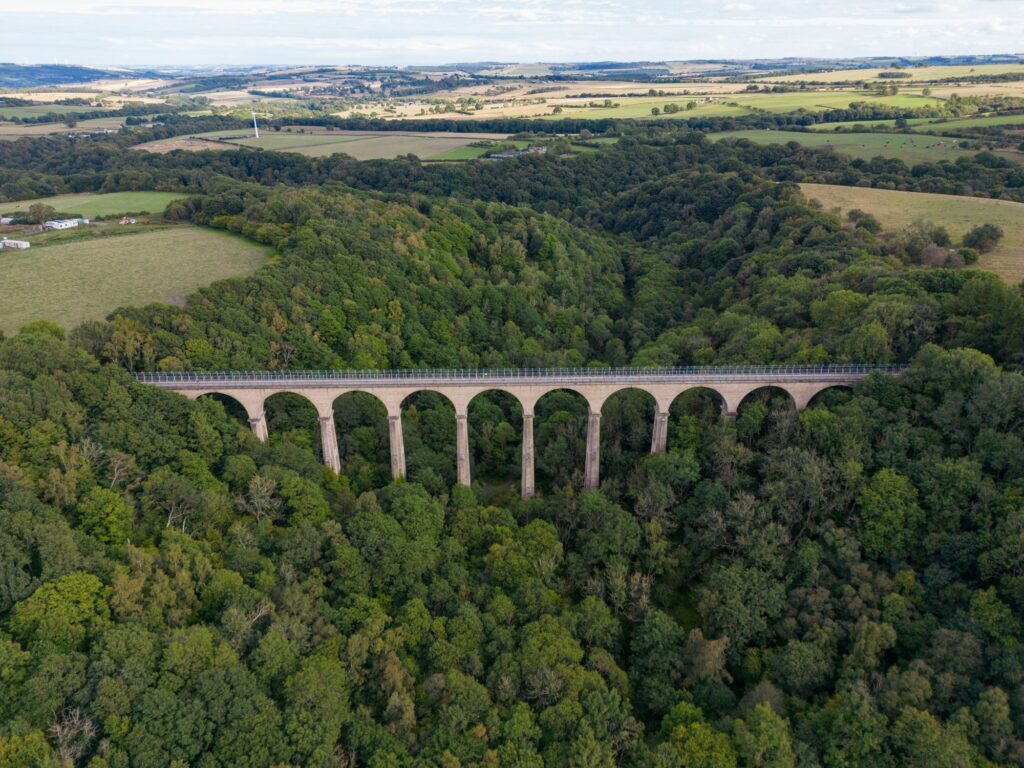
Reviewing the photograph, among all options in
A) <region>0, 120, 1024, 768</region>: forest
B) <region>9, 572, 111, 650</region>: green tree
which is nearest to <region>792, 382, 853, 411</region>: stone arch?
<region>0, 120, 1024, 768</region>: forest

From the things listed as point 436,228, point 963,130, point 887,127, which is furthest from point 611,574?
point 887,127

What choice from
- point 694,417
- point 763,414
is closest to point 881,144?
point 763,414

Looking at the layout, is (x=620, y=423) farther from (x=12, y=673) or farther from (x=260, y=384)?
(x=12, y=673)

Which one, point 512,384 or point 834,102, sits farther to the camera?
point 834,102

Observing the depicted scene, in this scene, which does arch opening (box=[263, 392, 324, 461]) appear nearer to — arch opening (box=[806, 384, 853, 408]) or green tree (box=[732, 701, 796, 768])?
green tree (box=[732, 701, 796, 768])

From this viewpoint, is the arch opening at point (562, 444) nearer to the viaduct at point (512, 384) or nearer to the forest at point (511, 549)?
the forest at point (511, 549)

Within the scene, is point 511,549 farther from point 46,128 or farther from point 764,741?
point 46,128
